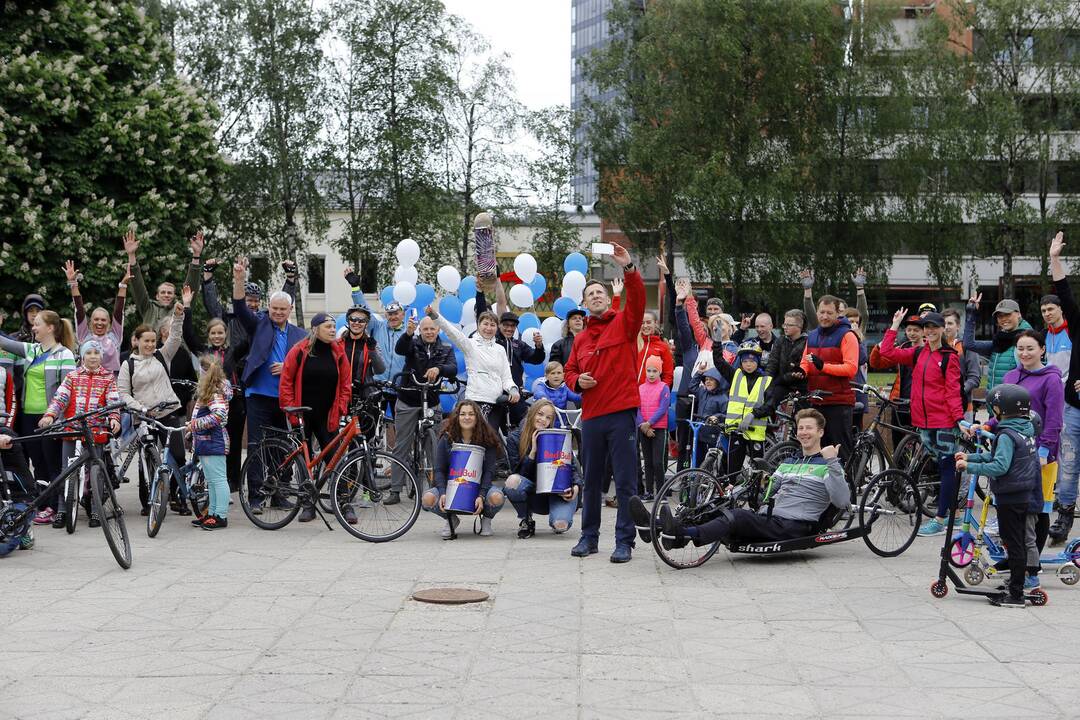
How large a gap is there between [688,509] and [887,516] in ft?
5.58

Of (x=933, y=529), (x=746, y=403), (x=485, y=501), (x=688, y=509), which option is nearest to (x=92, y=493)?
(x=485, y=501)

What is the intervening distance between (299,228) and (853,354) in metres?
37.0

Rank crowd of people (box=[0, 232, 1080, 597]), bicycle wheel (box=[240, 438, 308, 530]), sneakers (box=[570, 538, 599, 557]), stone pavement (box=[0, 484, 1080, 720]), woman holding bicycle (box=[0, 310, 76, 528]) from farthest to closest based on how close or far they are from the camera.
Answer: woman holding bicycle (box=[0, 310, 76, 528]), bicycle wheel (box=[240, 438, 308, 530]), sneakers (box=[570, 538, 599, 557]), crowd of people (box=[0, 232, 1080, 597]), stone pavement (box=[0, 484, 1080, 720])

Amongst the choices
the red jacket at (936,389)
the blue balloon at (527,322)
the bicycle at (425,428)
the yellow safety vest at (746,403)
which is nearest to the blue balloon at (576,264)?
the blue balloon at (527,322)

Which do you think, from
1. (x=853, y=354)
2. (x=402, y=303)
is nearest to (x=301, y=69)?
(x=402, y=303)

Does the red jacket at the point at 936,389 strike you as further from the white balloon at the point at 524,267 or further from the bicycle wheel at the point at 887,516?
the white balloon at the point at 524,267

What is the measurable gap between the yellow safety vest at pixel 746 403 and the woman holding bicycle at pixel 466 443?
2.45m

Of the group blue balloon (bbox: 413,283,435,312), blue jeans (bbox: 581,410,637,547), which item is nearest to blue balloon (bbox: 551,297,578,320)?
blue balloon (bbox: 413,283,435,312)

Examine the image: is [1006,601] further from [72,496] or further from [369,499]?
[72,496]

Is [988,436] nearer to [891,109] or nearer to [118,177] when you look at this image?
[118,177]

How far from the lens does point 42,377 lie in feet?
37.3

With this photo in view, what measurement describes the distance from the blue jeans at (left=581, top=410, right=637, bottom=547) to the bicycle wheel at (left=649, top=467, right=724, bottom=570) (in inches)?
14.0

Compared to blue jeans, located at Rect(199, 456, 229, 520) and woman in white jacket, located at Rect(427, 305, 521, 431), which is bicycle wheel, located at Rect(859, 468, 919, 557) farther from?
blue jeans, located at Rect(199, 456, 229, 520)

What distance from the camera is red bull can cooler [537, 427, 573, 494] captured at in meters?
10.6
